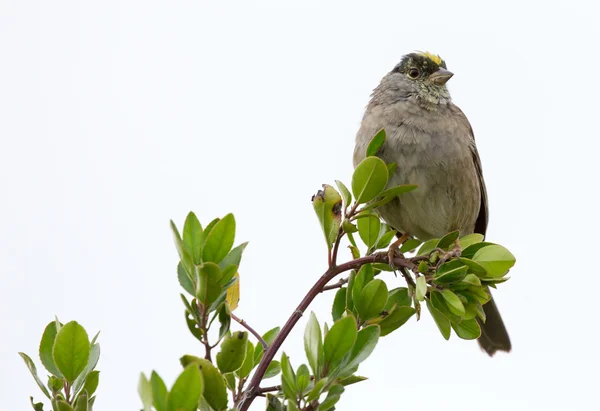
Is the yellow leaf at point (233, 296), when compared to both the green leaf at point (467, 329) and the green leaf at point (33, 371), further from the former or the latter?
the green leaf at point (467, 329)

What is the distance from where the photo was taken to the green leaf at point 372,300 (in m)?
2.56

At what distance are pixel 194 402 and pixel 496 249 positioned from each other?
156 cm

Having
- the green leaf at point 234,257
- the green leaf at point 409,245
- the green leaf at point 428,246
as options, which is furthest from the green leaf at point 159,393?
the green leaf at point 409,245

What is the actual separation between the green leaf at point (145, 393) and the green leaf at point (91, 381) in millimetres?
670

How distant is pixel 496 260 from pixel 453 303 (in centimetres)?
31

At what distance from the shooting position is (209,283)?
2141 millimetres

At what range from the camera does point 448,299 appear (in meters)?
2.73

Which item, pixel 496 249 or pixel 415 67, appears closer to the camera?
pixel 496 249

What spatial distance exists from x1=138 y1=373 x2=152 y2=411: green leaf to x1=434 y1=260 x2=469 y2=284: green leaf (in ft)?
4.40

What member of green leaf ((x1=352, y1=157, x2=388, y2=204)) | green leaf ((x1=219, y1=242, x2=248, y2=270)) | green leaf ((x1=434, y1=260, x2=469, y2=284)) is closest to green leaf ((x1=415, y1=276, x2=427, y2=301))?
green leaf ((x1=434, y1=260, x2=469, y2=284))

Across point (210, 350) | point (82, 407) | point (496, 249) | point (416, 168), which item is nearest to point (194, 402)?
point (210, 350)

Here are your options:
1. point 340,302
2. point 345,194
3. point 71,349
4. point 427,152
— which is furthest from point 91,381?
point 427,152

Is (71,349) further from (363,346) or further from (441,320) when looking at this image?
(441,320)

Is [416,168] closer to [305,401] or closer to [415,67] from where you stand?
[415,67]
